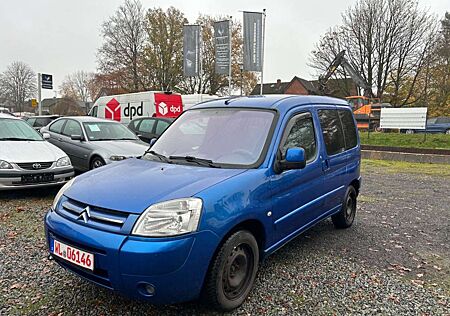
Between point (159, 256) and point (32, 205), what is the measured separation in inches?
182

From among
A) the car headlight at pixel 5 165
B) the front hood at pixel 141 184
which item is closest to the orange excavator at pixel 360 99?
the car headlight at pixel 5 165

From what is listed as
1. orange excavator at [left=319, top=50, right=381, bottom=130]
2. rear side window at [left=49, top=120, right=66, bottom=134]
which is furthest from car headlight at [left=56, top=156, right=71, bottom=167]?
orange excavator at [left=319, top=50, right=381, bottom=130]

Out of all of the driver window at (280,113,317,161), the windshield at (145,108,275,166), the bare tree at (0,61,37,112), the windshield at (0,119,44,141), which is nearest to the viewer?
the windshield at (145,108,275,166)

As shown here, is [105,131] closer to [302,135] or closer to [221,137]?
[221,137]

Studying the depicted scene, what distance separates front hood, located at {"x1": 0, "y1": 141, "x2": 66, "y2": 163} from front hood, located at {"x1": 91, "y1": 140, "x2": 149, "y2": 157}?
1.02 metres

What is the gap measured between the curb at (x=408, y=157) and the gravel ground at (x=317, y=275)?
879 cm

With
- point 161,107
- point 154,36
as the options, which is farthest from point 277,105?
point 154,36

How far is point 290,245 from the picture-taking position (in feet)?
14.4

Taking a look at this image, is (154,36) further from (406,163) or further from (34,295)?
(34,295)

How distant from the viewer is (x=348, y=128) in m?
5.06

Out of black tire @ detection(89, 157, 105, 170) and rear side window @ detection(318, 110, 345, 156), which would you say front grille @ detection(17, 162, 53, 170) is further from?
rear side window @ detection(318, 110, 345, 156)

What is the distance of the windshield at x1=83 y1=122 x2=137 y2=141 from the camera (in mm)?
8125

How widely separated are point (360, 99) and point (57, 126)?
24149 millimetres

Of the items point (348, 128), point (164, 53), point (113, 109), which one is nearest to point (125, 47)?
point (164, 53)
